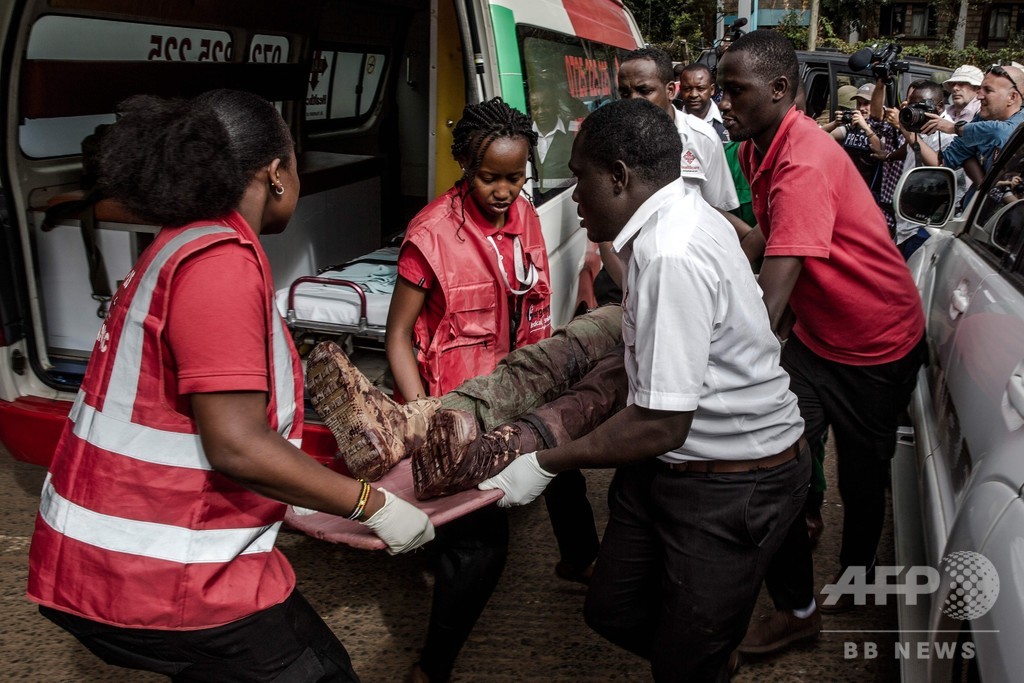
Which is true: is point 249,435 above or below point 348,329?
above

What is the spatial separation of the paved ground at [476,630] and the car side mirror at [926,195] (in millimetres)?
1318

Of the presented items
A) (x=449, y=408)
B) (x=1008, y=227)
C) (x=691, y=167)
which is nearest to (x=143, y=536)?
(x=449, y=408)

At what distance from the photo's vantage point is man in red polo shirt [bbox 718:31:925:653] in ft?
8.21

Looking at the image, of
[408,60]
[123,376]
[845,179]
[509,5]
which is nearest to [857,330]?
[845,179]

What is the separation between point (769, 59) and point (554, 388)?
1.20 m

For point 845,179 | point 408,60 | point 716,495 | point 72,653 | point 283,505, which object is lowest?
point 72,653

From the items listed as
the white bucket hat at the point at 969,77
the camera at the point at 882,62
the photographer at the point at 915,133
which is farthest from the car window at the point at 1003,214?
the white bucket hat at the point at 969,77

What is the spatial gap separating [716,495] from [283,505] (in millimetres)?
982

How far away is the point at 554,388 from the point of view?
110 inches

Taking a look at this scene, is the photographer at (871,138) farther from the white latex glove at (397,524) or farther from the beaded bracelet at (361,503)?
the beaded bracelet at (361,503)

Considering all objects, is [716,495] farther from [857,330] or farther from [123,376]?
[123,376]

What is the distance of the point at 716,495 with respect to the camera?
206 centimetres

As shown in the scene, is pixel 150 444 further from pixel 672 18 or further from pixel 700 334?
pixel 672 18

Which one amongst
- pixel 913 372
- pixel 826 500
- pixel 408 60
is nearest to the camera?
pixel 913 372
